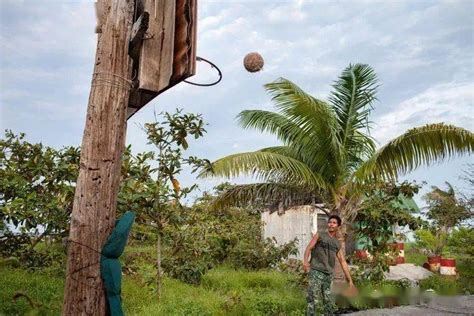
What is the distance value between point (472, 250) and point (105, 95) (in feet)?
46.7

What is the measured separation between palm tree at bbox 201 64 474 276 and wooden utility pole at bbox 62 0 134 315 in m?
5.65

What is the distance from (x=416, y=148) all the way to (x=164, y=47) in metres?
6.94

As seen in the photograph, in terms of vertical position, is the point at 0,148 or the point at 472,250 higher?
the point at 0,148

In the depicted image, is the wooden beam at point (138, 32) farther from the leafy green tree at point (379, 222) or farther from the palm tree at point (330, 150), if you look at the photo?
the leafy green tree at point (379, 222)

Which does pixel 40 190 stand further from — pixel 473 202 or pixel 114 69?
pixel 473 202

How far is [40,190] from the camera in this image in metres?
7.85

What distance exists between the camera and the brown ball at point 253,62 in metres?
8.63

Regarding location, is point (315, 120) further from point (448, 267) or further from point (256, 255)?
point (448, 267)

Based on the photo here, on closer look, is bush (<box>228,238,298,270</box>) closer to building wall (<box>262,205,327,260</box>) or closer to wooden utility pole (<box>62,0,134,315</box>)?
building wall (<box>262,205,327,260</box>)

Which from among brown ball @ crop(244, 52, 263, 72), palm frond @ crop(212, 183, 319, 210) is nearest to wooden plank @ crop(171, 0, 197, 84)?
brown ball @ crop(244, 52, 263, 72)

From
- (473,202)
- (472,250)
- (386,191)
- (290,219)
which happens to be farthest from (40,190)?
(473,202)

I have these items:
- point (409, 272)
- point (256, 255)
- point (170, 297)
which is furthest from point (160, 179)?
point (409, 272)

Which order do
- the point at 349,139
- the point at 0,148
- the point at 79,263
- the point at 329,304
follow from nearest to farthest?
1. the point at 79,263
2. the point at 329,304
3. the point at 0,148
4. the point at 349,139

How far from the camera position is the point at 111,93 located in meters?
3.10
